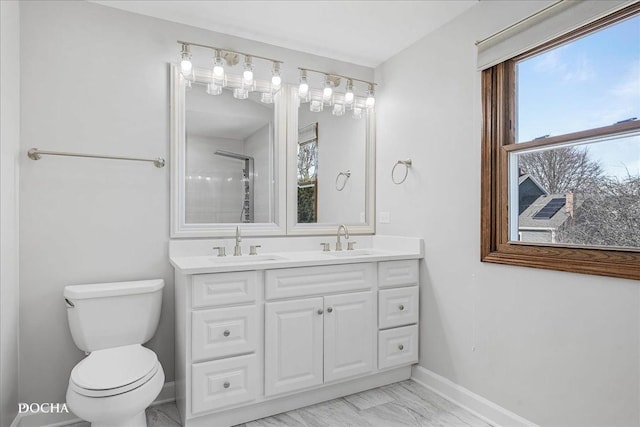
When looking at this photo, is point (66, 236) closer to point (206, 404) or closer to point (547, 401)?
point (206, 404)

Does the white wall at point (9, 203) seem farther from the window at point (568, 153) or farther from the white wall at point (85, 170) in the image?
the window at point (568, 153)

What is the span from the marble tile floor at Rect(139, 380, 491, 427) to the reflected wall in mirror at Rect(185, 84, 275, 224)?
113 cm

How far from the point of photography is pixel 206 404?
1865 millimetres

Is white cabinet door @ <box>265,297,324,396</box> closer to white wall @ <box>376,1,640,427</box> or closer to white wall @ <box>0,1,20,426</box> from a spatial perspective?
white wall @ <box>376,1,640,427</box>

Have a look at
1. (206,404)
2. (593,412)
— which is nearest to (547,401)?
(593,412)

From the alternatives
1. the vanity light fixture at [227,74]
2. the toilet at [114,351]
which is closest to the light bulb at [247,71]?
the vanity light fixture at [227,74]

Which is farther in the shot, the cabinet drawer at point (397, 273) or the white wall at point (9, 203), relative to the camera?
the cabinet drawer at point (397, 273)

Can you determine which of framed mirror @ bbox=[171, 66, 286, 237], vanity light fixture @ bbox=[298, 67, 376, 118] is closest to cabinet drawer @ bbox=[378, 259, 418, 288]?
framed mirror @ bbox=[171, 66, 286, 237]

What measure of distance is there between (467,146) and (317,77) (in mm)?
1223

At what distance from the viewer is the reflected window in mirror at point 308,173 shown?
8.95 feet

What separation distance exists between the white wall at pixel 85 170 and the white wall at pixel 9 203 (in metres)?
0.05

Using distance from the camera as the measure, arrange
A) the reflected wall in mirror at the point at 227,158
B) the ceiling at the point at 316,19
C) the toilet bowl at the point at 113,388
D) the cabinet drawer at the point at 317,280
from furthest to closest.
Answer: the reflected wall in mirror at the point at 227,158, the ceiling at the point at 316,19, the cabinet drawer at the point at 317,280, the toilet bowl at the point at 113,388

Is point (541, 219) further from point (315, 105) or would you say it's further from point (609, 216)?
point (315, 105)

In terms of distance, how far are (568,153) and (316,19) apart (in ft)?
5.31
